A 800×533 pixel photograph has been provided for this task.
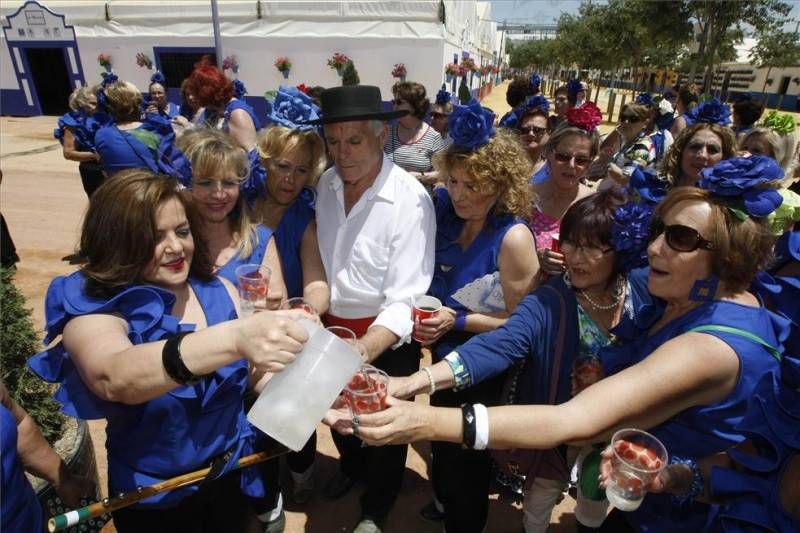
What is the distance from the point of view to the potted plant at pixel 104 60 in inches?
773

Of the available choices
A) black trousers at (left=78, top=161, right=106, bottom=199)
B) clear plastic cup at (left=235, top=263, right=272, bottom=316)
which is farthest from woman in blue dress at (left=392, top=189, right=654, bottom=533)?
black trousers at (left=78, top=161, right=106, bottom=199)

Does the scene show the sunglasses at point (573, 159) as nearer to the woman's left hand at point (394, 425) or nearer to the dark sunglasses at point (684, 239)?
the dark sunglasses at point (684, 239)

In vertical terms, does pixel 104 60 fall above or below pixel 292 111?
above

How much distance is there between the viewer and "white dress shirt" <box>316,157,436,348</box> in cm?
248

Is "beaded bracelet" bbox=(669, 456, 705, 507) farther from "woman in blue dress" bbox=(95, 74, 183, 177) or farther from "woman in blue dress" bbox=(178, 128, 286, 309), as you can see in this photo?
"woman in blue dress" bbox=(95, 74, 183, 177)

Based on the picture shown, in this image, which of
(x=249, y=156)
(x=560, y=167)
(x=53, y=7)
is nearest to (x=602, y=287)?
(x=560, y=167)

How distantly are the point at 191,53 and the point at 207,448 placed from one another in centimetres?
2183

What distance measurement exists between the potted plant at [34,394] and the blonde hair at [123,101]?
3159 millimetres

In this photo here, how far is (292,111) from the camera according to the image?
2717mm

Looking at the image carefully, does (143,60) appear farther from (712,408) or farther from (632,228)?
(712,408)

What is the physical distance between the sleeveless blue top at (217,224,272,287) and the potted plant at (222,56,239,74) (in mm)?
19019

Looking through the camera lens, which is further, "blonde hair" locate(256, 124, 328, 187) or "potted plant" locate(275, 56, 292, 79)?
"potted plant" locate(275, 56, 292, 79)

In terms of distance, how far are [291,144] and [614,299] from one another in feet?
6.60

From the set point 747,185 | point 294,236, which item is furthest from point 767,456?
point 294,236
